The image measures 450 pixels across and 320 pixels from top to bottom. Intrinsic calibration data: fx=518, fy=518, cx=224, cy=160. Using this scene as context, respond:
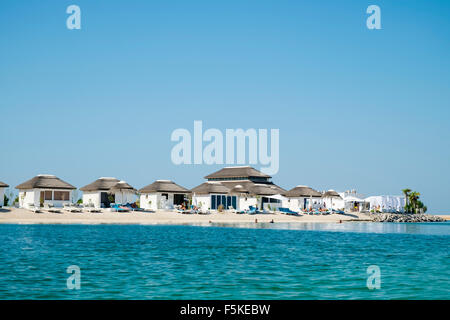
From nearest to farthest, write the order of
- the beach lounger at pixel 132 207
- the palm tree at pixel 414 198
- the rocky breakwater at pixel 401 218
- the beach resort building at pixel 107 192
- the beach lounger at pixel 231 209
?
the beach lounger at pixel 132 207 < the beach resort building at pixel 107 192 < the beach lounger at pixel 231 209 < the rocky breakwater at pixel 401 218 < the palm tree at pixel 414 198

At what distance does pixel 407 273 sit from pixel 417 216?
7157 centimetres

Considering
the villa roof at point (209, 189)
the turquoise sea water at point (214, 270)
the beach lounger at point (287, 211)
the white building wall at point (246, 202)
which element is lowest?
the turquoise sea water at point (214, 270)

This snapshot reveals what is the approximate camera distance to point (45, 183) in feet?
180

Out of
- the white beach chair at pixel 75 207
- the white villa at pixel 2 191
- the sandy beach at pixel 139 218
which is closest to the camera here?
the sandy beach at pixel 139 218

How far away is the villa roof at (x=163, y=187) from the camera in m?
61.3

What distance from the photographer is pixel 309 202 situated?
7294 centimetres

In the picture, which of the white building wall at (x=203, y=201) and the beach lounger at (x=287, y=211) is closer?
the white building wall at (x=203, y=201)

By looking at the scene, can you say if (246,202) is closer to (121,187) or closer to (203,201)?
(203,201)

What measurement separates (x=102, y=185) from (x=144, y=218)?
10.8 metres

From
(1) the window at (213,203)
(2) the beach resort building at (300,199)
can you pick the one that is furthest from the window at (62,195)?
(2) the beach resort building at (300,199)

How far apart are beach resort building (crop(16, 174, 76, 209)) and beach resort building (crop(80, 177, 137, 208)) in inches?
223

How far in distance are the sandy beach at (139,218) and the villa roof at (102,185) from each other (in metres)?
8.31

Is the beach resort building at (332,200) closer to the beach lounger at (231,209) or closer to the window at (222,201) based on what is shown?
the window at (222,201)

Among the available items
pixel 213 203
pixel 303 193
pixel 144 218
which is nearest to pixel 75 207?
pixel 144 218
